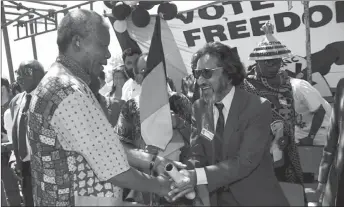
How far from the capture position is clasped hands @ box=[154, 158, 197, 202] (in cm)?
222

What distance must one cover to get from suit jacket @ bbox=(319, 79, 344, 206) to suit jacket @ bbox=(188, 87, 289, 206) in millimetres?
333

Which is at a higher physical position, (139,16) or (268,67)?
(139,16)

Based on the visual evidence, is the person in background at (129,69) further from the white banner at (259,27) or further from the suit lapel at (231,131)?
the suit lapel at (231,131)

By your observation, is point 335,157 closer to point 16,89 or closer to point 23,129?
point 23,129

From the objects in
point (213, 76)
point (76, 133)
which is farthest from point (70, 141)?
point (213, 76)

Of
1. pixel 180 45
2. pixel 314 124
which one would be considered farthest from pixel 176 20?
pixel 314 124

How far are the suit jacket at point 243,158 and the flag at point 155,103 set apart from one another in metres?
0.50

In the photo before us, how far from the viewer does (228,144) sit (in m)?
2.58

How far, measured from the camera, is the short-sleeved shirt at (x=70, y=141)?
1990 millimetres

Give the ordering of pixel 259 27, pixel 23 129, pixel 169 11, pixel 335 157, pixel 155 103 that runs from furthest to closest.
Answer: pixel 169 11 < pixel 259 27 < pixel 23 129 < pixel 155 103 < pixel 335 157

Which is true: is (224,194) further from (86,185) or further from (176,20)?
(176,20)

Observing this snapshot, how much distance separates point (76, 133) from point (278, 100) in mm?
2503

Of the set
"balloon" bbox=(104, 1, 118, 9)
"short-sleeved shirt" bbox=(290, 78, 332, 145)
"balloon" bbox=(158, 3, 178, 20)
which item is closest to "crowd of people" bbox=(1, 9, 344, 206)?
"short-sleeved shirt" bbox=(290, 78, 332, 145)

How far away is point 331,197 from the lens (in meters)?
2.60
